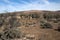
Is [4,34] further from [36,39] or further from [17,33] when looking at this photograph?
[36,39]

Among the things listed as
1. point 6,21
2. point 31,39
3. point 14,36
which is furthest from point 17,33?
point 6,21

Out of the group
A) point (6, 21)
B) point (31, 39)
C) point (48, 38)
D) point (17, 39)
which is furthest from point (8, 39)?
point (6, 21)

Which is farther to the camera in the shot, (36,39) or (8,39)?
(36,39)

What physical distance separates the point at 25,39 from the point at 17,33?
1.15 m

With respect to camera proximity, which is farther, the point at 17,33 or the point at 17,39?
the point at 17,33

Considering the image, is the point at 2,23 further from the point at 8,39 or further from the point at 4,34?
the point at 8,39

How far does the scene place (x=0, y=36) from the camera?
13.0 meters

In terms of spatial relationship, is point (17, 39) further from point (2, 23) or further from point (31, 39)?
point (2, 23)

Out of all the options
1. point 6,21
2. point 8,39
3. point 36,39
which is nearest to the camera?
point 8,39

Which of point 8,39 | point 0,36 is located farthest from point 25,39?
point 0,36

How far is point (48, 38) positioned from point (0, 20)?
26.5ft

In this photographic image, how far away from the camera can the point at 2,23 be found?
18828mm

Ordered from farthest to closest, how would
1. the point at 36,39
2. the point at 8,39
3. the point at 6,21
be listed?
the point at 6,21
the point at 36,39
the point at 8,39

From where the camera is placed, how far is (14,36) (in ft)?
42.9
